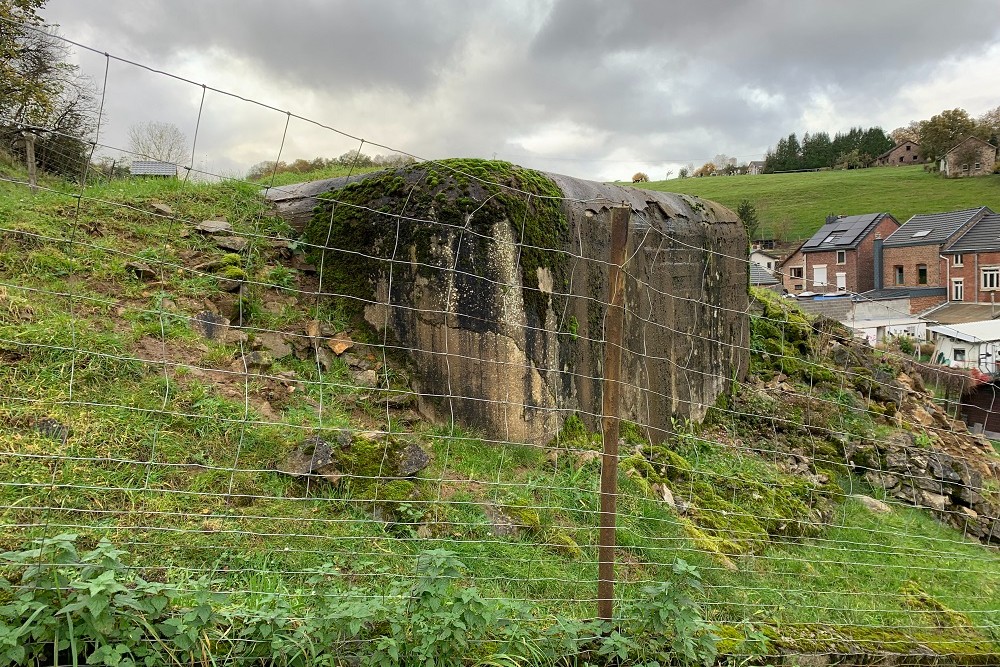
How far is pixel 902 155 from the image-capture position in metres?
75.4

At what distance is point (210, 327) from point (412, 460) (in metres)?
2.12

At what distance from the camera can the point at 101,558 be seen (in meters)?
2.38

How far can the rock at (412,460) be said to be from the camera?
4.06 meters

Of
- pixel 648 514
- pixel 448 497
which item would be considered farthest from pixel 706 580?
pixel 448 497

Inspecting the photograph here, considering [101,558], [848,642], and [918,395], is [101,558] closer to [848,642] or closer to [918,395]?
[848,642]

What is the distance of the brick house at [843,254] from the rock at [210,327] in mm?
40139

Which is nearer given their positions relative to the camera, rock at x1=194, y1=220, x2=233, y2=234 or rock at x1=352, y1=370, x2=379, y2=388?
rock at x1=352, y1=370, x2=379, y2=388

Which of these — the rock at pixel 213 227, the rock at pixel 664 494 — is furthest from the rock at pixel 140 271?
the rock at pixel 664 494

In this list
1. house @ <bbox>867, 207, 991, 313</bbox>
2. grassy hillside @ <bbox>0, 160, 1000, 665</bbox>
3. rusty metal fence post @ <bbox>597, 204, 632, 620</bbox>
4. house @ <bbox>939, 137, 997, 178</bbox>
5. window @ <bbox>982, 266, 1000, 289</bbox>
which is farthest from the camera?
house @ <bbox>939, 137, 997, 178</bbox>

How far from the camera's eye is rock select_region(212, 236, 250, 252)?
19.6 ft

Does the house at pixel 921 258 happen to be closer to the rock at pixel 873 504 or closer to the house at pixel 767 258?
the house at pixel 767 258

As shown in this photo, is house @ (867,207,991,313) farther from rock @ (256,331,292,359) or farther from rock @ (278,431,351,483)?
rock @ (278,431,351,483)

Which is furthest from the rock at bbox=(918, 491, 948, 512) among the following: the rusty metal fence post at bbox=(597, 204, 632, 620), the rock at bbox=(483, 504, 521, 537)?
the rusty metal fence post at bbox=(597, 204, 632, 620)

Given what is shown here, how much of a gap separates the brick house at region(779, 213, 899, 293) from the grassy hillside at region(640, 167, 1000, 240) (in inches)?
404
